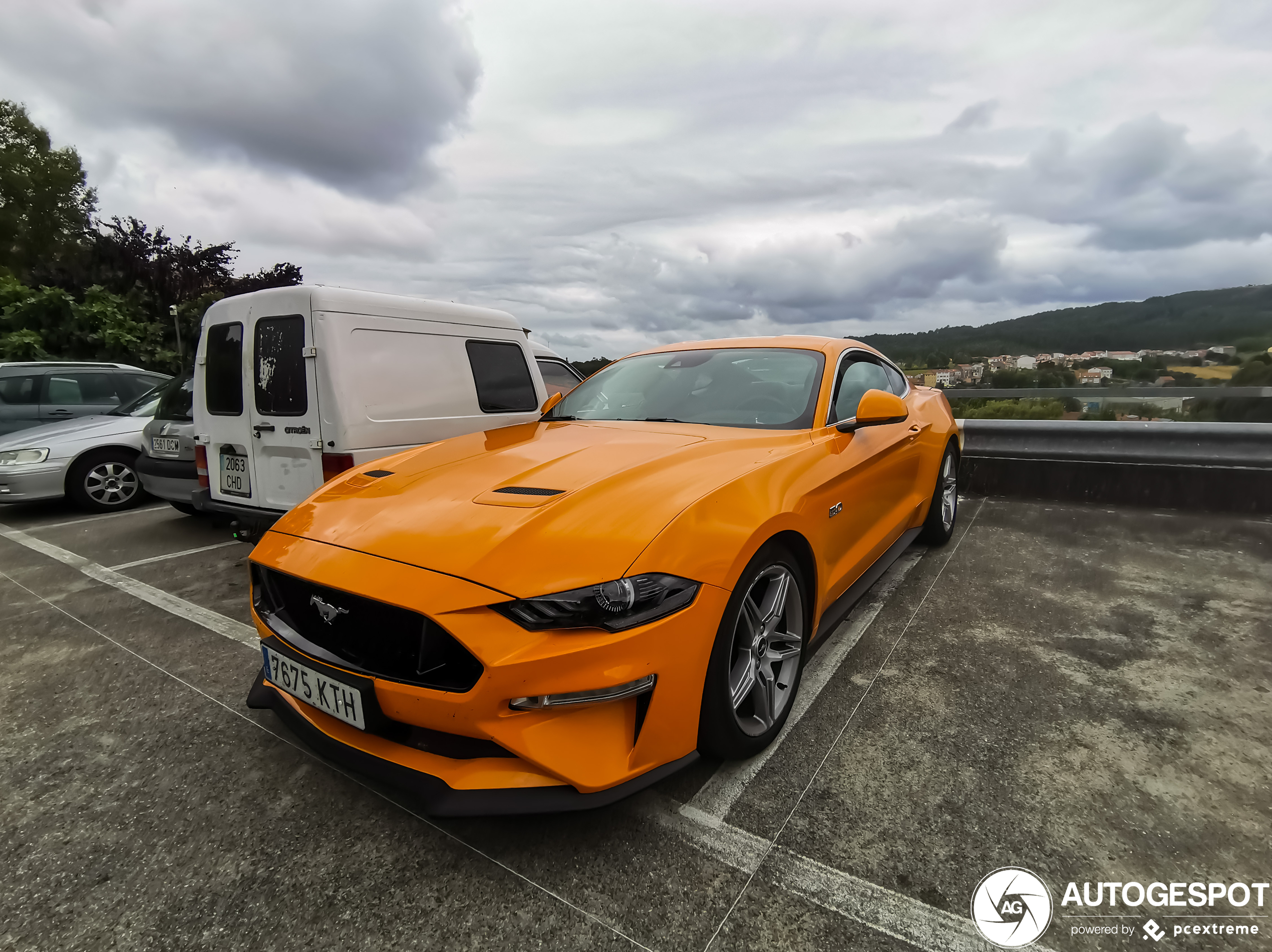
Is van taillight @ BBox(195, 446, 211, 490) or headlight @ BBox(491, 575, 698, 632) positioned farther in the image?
van taillight @ BBox(195, 446, 211, 490)

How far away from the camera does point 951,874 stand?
65.6 inches

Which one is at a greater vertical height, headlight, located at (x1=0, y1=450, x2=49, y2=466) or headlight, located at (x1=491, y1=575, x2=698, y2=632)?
headlight, located at (x1=491, y1=575, x2=698, y2=632)

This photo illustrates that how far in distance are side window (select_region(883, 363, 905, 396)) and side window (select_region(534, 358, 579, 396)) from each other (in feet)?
10.00

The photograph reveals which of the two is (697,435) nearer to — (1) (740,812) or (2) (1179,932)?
(1) (740,812)

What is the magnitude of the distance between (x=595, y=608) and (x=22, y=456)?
739cm

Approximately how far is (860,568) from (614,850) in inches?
70.5

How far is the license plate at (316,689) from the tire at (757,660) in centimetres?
96

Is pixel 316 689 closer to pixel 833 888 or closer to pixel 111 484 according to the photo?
pixel 833 888

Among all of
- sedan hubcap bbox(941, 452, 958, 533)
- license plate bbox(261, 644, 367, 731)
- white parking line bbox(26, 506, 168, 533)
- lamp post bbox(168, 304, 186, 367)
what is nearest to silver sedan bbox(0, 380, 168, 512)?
white parking line bbox(26, 506, 168, 533)

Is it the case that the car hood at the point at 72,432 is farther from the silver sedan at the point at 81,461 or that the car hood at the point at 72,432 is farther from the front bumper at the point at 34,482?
the front bumper at the point at 34,482

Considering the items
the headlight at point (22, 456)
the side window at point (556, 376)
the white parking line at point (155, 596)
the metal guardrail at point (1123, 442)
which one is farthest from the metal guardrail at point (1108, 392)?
the headlight at point (22, 456)

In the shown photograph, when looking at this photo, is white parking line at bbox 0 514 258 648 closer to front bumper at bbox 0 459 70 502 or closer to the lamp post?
front bumper at bbox 0 459 70 502

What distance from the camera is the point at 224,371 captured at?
171 inches

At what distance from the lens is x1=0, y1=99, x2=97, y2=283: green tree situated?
24.2 meters
